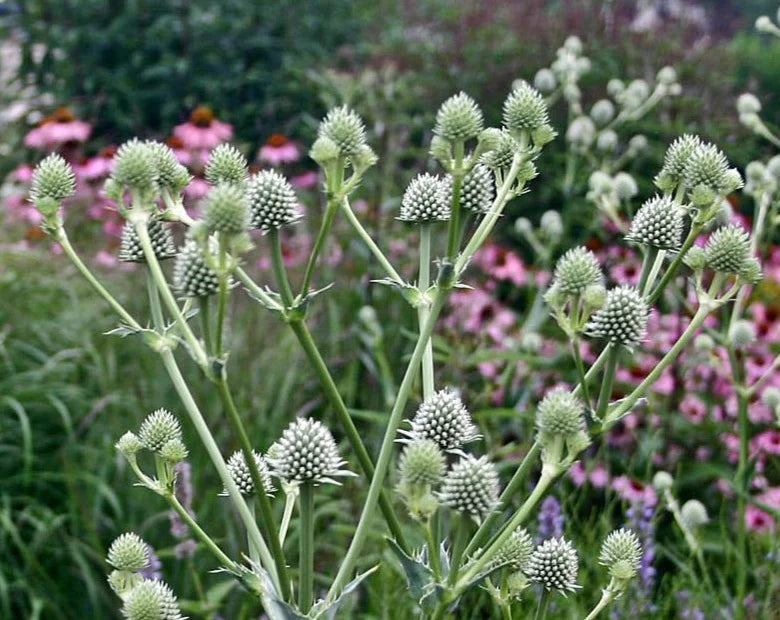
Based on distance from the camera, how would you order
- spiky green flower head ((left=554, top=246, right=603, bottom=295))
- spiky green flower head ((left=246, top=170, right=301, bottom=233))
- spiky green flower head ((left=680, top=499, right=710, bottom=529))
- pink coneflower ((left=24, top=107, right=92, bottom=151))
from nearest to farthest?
spiky green flower head ((left=554, top=246, right=603, bottom=295)), spiky green flower head ((left=246, top=170, right=301, bottom=233)), spiky green flower head ((left=680, top=499, right=710, bottom=529)), pink coneflower ((left=24, top=107, right=92, bottom=151))

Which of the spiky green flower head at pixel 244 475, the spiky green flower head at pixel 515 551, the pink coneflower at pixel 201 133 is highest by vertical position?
the spiky green flower head at pixel 244 475

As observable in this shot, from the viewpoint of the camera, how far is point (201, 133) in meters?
6.75

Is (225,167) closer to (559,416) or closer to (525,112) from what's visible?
(525,112)

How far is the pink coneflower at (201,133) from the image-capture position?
6660mm

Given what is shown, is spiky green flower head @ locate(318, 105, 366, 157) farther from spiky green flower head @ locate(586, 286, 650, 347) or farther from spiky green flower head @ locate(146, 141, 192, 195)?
spiky green flower head @ locate(586, 286, 650, 347)

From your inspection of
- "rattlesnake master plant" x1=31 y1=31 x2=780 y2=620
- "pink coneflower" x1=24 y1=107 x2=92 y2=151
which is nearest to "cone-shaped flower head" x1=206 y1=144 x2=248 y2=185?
"rattlesnake master plant" x1=31 y1=31 x2=780 y2=620

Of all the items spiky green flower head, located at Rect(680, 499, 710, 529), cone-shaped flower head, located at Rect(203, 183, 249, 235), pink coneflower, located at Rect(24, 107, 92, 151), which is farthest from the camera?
pink coneflower, located at Rect(24, 107, 92, 151)

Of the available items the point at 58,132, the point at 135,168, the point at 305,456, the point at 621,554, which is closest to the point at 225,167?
the point at 135,168

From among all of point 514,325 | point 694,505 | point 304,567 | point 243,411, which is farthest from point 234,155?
point 514,325

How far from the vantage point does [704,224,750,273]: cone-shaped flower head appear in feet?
5.37

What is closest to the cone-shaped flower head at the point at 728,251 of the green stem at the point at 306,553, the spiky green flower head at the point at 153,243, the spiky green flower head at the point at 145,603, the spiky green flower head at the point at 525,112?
the spiky green flower head at the point at 525,112

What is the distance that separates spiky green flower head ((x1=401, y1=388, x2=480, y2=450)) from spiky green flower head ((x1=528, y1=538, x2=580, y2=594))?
0.22 meters

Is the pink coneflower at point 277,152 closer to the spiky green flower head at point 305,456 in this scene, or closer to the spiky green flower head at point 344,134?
the spiky green flower head at point 344,134

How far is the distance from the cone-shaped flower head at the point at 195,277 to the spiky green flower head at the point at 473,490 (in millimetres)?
386
